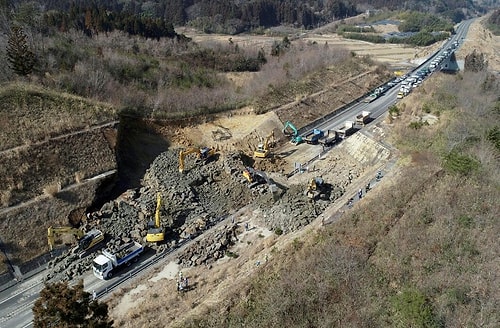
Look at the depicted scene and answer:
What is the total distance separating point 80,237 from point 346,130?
30946mm

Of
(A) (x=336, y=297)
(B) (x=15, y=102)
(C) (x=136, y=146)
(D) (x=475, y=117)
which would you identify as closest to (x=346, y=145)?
(D) (x=475, y=117)

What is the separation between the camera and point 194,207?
116 ft

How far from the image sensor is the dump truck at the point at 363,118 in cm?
5037

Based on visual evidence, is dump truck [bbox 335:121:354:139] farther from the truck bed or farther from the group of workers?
the group of workers

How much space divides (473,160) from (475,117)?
15.3 m

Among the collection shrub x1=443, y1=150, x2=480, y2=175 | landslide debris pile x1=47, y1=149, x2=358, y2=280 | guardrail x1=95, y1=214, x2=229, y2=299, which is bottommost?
guardrail x1=95, y1=214, x2=229, y2=299

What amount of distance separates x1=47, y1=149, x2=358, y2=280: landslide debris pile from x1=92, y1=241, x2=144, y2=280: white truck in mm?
1338

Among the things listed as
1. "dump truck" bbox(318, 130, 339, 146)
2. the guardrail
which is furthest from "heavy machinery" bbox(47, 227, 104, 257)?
"dump truck" bbox(318, 130, 339, 146)

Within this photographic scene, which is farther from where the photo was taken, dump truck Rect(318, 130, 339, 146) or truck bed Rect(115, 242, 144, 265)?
dump truck Rect(318, 130, 339, 146)

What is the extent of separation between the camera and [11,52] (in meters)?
39.5

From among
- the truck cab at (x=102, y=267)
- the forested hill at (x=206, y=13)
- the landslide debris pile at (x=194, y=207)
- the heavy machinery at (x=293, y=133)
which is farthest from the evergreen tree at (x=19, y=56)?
the forested hill at (x=206, y=13)

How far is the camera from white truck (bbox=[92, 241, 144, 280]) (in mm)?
27812

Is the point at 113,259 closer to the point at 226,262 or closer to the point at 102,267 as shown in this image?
the point at 102,267

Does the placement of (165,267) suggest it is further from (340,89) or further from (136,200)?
(340,89)
